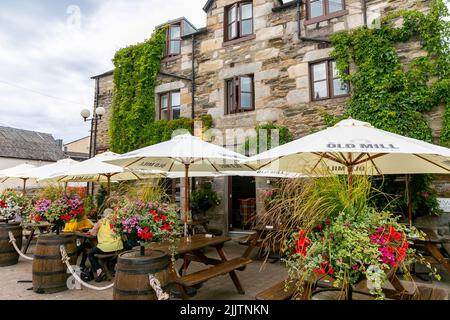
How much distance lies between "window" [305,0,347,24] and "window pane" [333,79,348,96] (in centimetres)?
187

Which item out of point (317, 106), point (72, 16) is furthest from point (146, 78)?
point (317, 106)

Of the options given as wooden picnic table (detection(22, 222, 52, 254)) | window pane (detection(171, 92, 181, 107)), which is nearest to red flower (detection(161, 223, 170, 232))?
wooden picnic table (detection(22, 222, 52, 254))

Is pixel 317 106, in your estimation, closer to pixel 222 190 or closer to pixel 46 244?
pixel 222 190

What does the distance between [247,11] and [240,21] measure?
39 cm

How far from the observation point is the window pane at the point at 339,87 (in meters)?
8.19

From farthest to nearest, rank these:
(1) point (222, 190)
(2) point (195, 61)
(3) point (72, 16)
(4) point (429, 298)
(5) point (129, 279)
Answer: (2) point (195, 61)
(1) point (222, 190)
(3) point (72, 16)
(5) point (129, 279)
(4) point (429, 298)

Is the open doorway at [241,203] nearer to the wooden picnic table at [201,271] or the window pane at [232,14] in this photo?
→ the wooden picnic table at [201,271]

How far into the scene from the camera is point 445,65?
686cm

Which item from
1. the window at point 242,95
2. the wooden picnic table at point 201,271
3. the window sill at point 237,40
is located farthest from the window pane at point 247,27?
the wooden picnic table at point 201,271

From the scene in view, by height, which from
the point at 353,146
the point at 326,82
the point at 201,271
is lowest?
the point at 201,271

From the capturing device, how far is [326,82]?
8.51 metres

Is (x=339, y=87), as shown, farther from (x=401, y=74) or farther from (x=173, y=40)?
(x=173, y=40)

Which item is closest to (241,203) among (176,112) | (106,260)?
(176,112)
